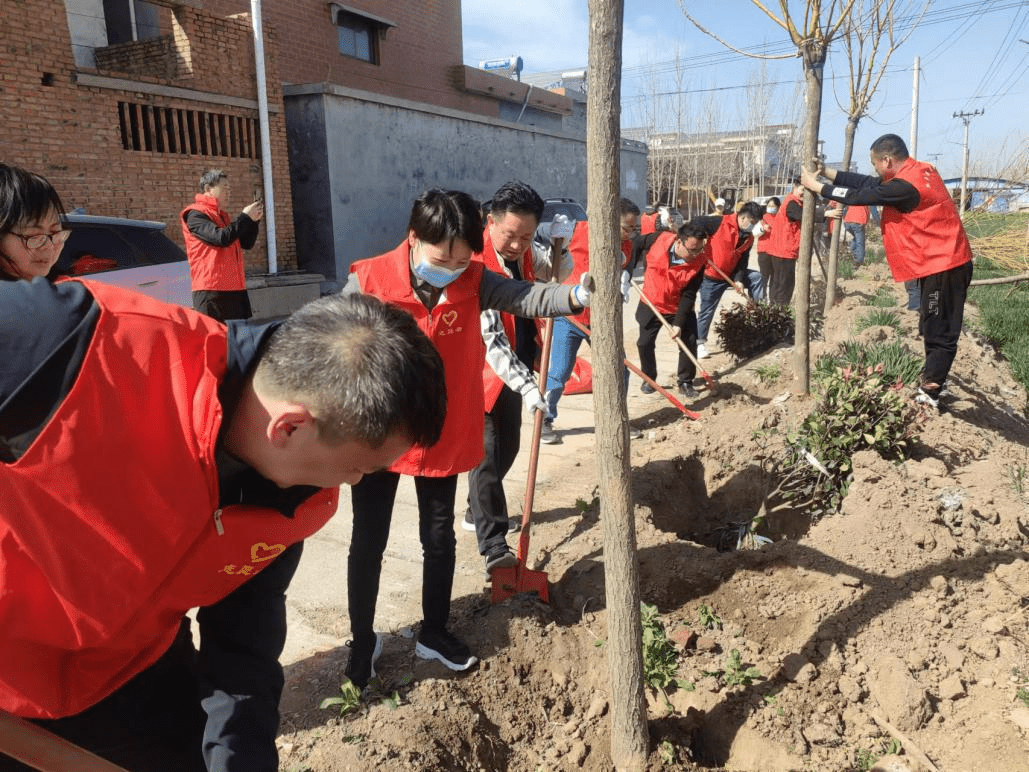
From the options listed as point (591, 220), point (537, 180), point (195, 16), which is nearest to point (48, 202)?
point (591, 220)

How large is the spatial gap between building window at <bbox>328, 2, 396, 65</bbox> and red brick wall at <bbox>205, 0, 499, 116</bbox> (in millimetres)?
149

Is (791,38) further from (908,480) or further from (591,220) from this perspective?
(591,220)

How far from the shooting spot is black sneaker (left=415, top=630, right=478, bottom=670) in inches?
106

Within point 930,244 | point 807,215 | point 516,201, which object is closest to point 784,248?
point 930,244

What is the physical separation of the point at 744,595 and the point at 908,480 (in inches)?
47.6

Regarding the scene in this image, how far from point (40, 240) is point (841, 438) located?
11.9 ft

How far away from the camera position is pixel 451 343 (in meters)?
Answer: 2.69

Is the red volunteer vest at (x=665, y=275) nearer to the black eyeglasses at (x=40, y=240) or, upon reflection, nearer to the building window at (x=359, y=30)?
the black eyeglasses at (x=40, y=240)

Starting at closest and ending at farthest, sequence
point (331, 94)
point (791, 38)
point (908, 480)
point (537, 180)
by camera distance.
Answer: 1. point (908, 480)
2. point (791, 38)
3. point (331, 94)
4. point (537, 180)

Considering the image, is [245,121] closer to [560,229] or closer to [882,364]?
[560,229]

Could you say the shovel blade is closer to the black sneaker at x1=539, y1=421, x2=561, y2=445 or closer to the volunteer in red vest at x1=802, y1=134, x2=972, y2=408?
the black sneaker at x1=539, y1=421, x2=561, y2=445

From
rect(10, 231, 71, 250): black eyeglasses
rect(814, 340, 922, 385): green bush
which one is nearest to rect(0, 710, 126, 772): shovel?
rect(10, 231, 71, 250): black eyeglasses

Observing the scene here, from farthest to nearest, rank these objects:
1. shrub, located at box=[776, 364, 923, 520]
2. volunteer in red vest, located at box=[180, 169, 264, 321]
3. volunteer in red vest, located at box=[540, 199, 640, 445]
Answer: volunteer in red vest, located at box=[180, 169, 264, 321]
volunteer in red vest, located at box=[540, 199, 640, 445]
shrub, located at box=[776, 364, 923, 520]

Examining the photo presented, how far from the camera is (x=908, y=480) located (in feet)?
12.4
